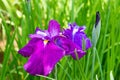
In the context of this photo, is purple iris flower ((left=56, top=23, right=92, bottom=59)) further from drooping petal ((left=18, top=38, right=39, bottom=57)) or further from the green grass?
the green grass

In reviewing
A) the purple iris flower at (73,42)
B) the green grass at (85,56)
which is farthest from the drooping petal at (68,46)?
the green grass at (85,56)

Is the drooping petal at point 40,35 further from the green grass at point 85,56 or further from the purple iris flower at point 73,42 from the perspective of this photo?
the green grass at point 85,56

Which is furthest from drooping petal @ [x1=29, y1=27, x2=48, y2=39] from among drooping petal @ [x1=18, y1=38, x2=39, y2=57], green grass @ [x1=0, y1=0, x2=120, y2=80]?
green grass @ [x1=0, y1=0, x2=120, y2=80]

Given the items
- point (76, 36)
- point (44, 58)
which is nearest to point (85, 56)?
point (76, 36)

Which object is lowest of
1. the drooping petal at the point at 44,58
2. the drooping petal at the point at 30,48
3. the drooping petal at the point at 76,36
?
the drooping petal at the point at 44,58

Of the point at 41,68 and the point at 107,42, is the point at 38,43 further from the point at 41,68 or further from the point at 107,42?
the point at 107,42

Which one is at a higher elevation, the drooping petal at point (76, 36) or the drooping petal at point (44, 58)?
the drooping petal at point (76, 36)
